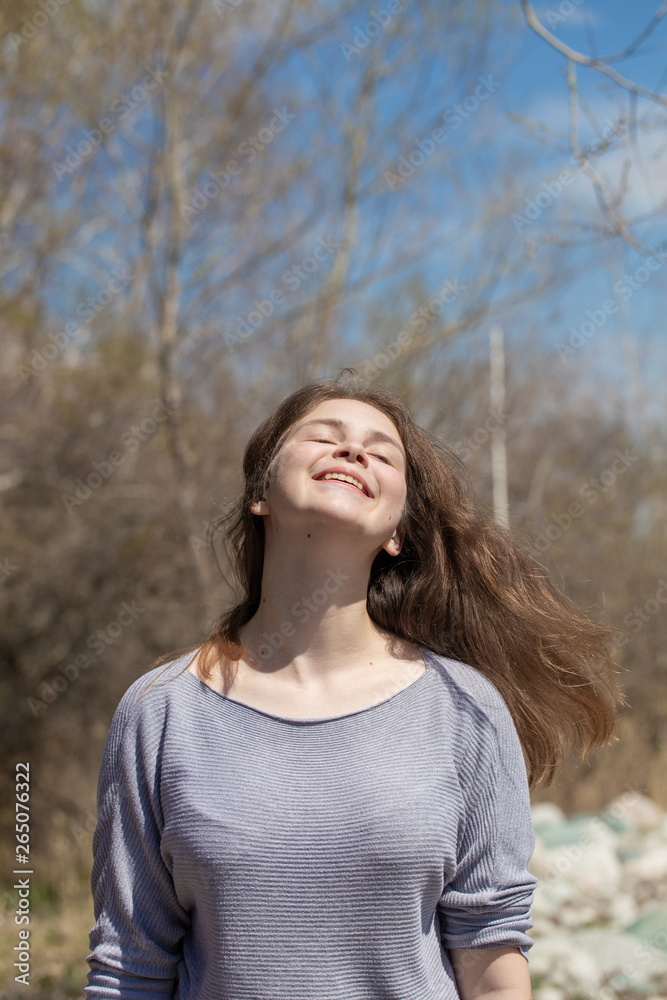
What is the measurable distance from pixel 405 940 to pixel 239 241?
6.71 meters

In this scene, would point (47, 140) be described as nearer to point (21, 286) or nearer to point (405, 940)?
point (21, 286)

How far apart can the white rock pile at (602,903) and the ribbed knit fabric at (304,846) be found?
2895mm

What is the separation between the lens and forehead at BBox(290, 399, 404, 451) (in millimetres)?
2006

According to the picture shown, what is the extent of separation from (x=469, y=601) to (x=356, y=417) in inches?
22.4

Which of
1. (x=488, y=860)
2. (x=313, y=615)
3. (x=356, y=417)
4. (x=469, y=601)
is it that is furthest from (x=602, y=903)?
(x=356, y=417)

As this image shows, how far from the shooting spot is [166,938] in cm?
167

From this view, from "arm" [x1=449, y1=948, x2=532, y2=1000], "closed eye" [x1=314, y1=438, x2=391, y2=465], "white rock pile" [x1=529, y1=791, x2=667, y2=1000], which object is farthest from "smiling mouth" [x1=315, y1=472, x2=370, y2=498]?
"white rock pile" [x1=529, y1=791, x2=667, y2=1000]

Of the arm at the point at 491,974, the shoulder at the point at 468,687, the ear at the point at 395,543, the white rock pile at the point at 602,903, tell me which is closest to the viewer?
the arm at the point at 491,974

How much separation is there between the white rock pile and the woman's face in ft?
10.7

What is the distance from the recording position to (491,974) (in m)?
1.71

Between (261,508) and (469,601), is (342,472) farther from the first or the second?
(469,601)

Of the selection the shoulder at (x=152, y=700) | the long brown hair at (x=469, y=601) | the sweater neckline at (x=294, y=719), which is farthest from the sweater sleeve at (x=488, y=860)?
the shoulder at (x=152, y=700)

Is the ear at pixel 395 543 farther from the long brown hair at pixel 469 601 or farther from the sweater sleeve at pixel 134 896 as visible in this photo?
the sweater sleeve at pixel 134 896

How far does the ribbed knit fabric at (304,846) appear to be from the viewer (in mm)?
1566
